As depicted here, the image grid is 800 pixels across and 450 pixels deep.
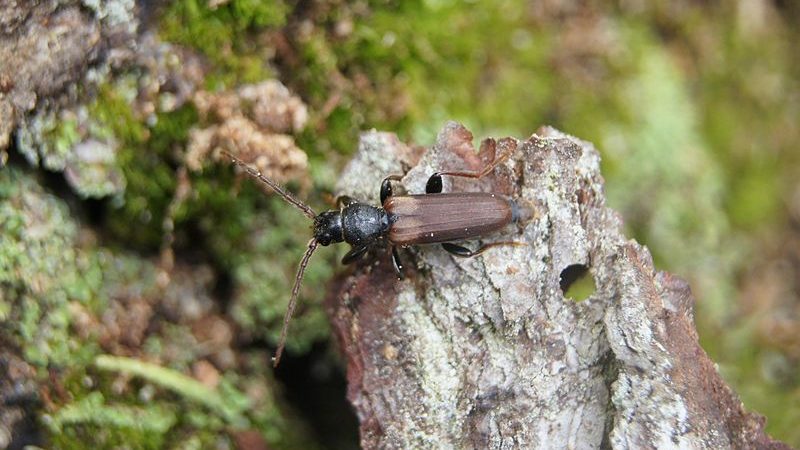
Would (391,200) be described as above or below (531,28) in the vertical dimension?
below

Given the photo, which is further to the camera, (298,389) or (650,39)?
(650,39)

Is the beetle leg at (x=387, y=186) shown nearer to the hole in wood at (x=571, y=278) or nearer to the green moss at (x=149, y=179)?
the hole in wood at (x=571, y=278)

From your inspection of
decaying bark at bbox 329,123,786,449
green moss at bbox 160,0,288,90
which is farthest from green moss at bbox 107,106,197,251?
decaying bark at bbox 329,123,786,449

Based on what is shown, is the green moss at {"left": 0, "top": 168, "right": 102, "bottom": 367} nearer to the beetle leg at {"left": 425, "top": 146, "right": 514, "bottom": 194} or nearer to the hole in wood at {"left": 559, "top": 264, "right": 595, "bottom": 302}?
the beetle leg at {"left": 425, "top": 146, "right": 514, "bottom": 194}

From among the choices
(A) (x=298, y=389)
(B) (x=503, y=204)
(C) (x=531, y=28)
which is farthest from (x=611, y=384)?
(C) (x=531, y=28)

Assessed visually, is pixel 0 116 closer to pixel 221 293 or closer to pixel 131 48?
pixel 131 48

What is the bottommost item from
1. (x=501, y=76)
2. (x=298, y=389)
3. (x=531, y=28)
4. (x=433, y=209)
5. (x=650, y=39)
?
(x=298, y=389)

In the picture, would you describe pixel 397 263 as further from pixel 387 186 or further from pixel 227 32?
pixel 227 32

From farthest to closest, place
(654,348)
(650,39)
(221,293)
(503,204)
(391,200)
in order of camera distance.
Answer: (650,39) < (221,293) < (391,200) < (503,204) < (654,348)
